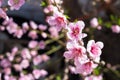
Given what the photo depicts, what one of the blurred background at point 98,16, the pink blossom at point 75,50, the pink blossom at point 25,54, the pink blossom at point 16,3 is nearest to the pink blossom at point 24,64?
the pink blossom at point 25,54

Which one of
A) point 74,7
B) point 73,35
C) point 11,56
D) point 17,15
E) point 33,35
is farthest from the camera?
point 17,15

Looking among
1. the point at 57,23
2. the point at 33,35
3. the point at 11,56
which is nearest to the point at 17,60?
the point at 11,56

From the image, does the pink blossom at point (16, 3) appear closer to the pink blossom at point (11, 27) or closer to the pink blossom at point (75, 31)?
the pink blossom at point (75, 31)

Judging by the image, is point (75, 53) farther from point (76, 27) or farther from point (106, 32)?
point (106, 32)

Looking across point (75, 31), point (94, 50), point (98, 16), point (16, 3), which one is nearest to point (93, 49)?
point (94, 50)

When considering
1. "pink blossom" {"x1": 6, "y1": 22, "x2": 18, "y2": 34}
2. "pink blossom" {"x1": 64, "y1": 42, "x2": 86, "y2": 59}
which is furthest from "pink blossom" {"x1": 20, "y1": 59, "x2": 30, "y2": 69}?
"pink blossom" {"x1": 64, "y1": 42, "x2": 86, "y2": 59}

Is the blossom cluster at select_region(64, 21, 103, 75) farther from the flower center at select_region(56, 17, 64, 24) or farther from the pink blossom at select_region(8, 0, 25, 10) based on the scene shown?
the pink blossom at select_region(8, 0, 25, 10)
